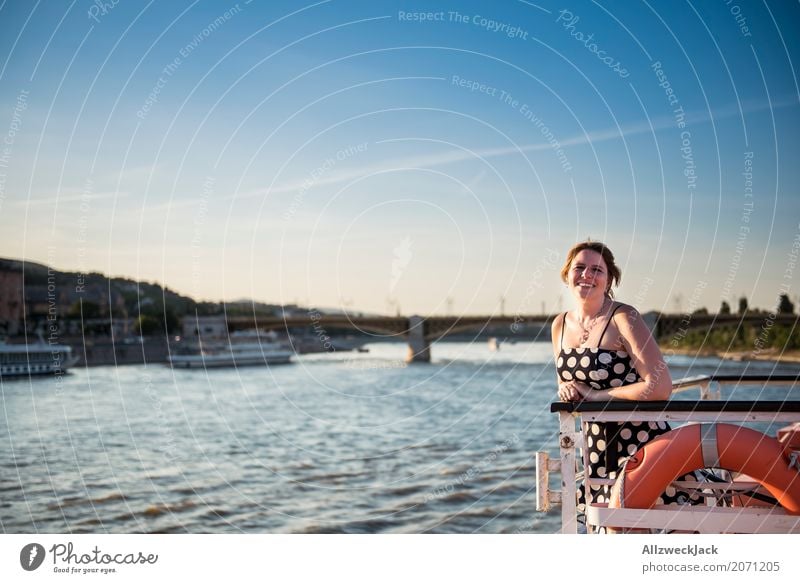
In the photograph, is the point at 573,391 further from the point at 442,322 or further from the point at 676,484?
the point at 442,322

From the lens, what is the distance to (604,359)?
13.2ft

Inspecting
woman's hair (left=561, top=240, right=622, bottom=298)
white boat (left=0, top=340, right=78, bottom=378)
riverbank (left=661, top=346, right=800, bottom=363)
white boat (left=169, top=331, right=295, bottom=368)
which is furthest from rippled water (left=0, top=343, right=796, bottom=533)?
white boat (left=169, top=331, right=295, bottom=368)

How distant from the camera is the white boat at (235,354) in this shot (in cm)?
6462

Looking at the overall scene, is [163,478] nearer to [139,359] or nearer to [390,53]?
[390,53]

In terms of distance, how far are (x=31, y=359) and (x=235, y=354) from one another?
16264mm

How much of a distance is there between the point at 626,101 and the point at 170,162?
10.7 meters

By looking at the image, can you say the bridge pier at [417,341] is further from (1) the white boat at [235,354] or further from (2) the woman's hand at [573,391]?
(2) the woman's hand at [573,391]

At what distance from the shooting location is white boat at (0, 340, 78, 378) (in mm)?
49031

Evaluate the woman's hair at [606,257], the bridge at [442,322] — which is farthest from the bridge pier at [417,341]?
the woman's hair at [606,257]

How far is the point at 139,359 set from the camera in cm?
6262

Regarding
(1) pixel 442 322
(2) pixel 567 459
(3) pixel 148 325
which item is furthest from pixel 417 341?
(2) pixel 567 459

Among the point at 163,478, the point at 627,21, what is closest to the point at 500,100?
the point at 627,21

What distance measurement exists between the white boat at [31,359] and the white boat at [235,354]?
28.9 ft

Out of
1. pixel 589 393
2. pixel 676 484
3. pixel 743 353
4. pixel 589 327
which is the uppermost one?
pixel 589 327
